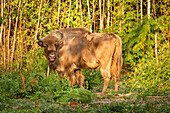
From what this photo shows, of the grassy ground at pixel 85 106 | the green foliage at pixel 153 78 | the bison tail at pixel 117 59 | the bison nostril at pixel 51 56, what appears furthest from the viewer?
the bison tail at pixel 117 59

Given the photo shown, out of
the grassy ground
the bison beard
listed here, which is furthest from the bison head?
the grassy ground

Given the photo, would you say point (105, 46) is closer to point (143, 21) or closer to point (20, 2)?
point (143, 21)

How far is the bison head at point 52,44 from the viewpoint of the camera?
398 inches

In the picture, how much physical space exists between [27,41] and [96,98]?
8.02m

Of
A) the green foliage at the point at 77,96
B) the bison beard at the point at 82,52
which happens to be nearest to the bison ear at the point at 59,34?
the bison beard at the point at 82,52

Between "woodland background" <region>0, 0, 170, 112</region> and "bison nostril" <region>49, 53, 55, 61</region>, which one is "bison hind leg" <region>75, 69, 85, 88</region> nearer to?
"woodland background" <region>0, 0, 170, 112</region>

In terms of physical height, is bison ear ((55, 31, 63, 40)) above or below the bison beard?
above

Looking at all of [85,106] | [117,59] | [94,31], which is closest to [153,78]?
[117,59]

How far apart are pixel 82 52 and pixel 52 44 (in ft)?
3.59

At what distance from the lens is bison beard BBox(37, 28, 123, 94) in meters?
10.1

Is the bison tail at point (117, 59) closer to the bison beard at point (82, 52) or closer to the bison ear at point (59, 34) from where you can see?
the bison beard at point (82, 52)

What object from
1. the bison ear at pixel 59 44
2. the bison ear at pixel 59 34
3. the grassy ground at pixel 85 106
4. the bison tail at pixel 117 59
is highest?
the bison ear at pixel 59 34

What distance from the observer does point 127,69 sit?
51.2 feet

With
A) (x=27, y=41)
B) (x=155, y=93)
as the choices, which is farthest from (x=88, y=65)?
(x=27, y=41)
